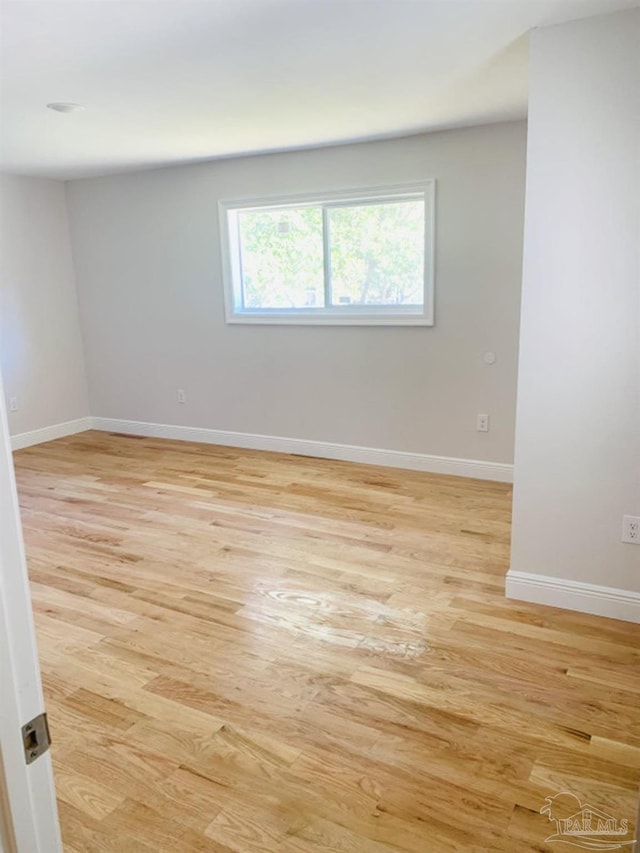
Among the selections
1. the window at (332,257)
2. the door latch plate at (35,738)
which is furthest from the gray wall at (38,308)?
the door latch plate at (35,738)

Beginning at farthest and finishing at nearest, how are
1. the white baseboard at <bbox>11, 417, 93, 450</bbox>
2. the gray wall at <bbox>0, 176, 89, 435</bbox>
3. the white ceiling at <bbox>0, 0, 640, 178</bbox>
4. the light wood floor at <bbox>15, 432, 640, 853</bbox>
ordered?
the white baseboard at <bbox>11, 417, 93, 450</bbox> → the gray wall at <bbox>0, 176, 89, 435</bbox> → the white ceiling at <bbox>0, 0, 640, 178</bbox> → the light wood floor at <bbox>15, 432, 640, 853</bbox>

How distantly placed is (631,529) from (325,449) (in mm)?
2800

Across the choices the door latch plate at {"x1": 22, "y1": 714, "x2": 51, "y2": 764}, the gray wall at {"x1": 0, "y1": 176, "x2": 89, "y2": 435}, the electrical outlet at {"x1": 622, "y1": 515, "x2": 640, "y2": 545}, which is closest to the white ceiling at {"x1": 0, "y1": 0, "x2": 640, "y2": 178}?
the gray wall at {"x1": 0, "y1": 176, "x2": 89, "y2": 435}

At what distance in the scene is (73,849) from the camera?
1.57m

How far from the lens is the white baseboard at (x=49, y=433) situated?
550 centimetres

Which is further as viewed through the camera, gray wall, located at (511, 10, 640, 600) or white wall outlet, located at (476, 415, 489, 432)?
white wall outlet, located at (476, 415, 489, 432)

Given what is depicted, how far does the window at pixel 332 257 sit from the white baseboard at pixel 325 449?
1.01 meters

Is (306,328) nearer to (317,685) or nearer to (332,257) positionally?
(332,257)

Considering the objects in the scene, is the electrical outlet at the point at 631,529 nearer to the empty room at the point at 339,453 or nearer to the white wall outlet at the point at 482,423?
the empty room at the point at 339,453

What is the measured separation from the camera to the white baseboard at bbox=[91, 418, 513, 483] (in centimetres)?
441

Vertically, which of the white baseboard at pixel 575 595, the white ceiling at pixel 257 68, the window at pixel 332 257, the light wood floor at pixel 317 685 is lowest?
the light wood floor at pixel 317 685

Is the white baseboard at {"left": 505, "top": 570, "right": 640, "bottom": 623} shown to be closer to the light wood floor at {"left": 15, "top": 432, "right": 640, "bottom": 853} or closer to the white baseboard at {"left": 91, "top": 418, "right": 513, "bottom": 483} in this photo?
the light wood floor at {"left": 15, "top": 432, "right": 640, "bottom": 853}

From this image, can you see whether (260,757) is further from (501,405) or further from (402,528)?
(501,405)

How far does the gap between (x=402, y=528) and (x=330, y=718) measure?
165 centimetres
